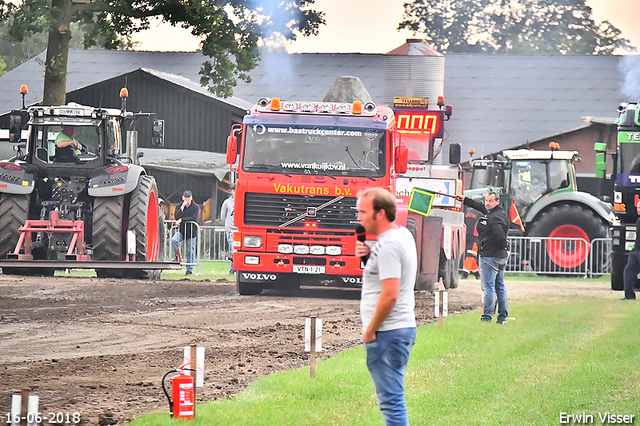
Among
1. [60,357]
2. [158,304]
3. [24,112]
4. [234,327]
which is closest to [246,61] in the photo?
[24,112]

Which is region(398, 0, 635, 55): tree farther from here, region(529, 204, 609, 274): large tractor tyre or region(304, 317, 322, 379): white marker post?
region(304, 317, 322, 379): white marker post

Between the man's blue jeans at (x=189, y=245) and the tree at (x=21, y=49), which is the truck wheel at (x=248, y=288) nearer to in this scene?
the man's blue jeans at (x=189, y=245)

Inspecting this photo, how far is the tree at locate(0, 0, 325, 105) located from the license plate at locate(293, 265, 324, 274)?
35.7 ft

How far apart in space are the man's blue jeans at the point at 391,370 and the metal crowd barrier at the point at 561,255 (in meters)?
21.9

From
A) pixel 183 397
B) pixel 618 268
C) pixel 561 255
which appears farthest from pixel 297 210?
pixel 561 255

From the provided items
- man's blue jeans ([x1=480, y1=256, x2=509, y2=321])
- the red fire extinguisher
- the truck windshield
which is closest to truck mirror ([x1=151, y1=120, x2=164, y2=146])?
the truck windshield

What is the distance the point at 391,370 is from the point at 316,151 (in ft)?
37.8

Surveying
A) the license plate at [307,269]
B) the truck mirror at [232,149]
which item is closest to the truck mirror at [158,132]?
the truck mirror at [232,149]

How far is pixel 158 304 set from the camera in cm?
1652

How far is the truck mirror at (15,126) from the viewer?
776 inches

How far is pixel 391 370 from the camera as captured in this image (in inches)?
265

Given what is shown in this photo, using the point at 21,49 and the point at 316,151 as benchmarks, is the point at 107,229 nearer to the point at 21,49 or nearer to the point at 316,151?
the point at 316,151

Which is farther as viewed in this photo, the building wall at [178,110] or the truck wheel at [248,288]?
the building wall at [178,110]

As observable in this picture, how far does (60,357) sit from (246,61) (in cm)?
2199
